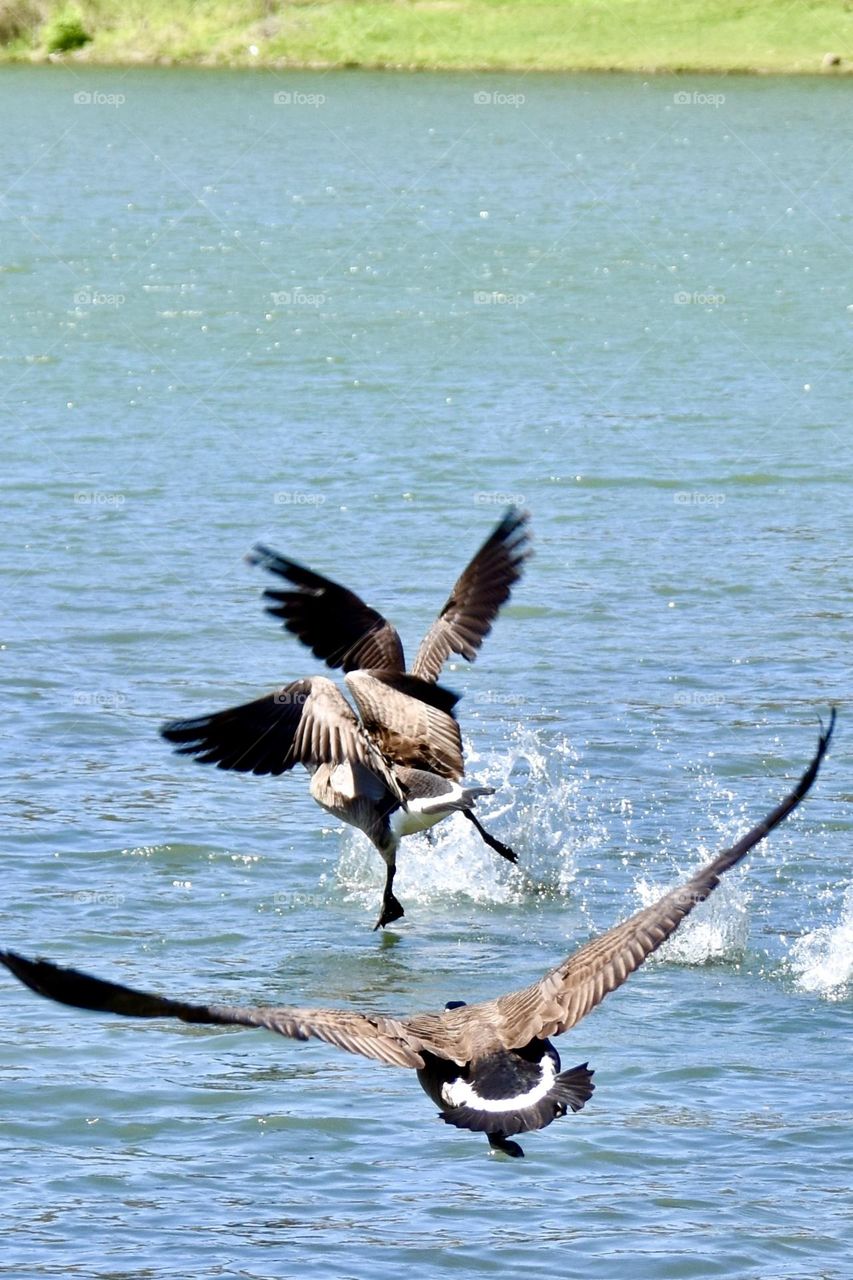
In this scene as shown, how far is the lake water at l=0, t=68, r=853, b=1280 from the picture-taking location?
7332mm

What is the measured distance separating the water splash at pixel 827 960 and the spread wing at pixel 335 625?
2179 mm

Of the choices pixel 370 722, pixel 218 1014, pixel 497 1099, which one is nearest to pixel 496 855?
pixel 370 722

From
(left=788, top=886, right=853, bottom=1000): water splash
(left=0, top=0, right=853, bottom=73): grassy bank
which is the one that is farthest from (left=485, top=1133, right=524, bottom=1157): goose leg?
(left=0, top=0, right=853, bottom=73): grassy bank

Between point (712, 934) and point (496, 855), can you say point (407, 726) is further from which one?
point (496, 855)

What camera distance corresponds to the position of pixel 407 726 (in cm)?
897

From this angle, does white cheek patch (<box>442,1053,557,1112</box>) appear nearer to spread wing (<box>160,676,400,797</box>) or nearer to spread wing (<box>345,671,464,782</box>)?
spread wing (<box>160,676,400,797</box>)

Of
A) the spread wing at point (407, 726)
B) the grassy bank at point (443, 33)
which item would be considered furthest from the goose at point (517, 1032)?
the grassy bank at point (443, 33)

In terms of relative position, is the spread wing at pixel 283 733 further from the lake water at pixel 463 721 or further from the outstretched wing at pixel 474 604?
the outstretched wing at pixel 474 604

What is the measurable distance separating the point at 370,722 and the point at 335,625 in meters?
1.02

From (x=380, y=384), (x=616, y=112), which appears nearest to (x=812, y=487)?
(x=380, y=384)

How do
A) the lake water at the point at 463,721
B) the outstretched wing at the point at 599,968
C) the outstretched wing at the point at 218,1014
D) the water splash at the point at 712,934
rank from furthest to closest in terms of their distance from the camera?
the water splash at the point at 712,934 → the lake water at the point at 463,721 → the outstretched wing at the point at 599,968 → the outstretched wing at the point at 218,1014

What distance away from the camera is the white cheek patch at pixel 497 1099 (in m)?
5.91

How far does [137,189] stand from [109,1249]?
34910 millimetres

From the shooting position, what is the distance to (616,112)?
5388 centimetres
